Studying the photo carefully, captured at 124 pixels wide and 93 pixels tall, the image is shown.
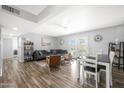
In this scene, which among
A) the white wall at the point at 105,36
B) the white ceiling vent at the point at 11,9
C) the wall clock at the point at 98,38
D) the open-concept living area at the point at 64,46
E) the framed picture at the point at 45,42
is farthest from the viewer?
the framed picture at the point at 45,42

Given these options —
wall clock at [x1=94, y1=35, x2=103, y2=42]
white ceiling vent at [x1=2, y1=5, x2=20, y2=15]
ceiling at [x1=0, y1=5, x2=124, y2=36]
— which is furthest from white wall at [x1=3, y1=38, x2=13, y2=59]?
wall clock at [x1=94, y1=35, x2=103, y2=42]

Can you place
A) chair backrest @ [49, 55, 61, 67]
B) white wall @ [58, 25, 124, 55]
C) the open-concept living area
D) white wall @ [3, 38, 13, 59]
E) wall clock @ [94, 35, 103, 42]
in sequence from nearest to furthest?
the open-concept living area
chair backrest @ [49, 55, 61, 67]
white wall @ [58, 25, 124, 55]
wall clock @ [94, 35, 103, 42]
white wall @ [3, 38, 13, 59]

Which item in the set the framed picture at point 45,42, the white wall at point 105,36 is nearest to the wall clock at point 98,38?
the white wall at point 105,36

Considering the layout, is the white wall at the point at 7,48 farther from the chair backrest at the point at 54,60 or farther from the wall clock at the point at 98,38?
the wall clock at the point at 98,38

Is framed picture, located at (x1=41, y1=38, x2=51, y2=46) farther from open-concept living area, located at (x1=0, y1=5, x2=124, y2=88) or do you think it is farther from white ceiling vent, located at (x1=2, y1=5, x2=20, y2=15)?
white ceiling vent, located at (x1=2, y1=5, x2=20, y2=15)

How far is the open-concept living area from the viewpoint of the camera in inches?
113

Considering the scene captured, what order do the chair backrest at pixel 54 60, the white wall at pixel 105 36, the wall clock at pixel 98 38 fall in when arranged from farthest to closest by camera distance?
the wall clock at pixel 98 38
the white wall at pixel 105 36
the chair backrest at pixel 54 60

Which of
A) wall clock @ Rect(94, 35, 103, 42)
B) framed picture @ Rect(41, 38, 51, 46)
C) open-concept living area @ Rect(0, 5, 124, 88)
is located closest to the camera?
open-concept living area @ Rect(0, 5, 124, 88)

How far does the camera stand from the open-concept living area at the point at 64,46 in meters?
2.88

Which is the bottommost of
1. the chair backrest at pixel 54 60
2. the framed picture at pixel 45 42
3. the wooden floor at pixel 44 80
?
the wooden floor at pixel 44 80

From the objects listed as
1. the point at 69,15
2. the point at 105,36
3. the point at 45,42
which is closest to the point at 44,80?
the point at 69,15

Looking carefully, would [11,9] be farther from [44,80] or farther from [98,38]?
[98,38]

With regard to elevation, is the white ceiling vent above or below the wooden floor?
above
